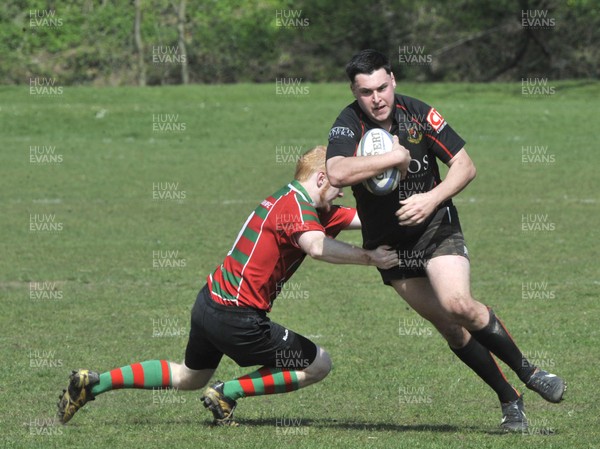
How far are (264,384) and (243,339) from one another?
0.39 m

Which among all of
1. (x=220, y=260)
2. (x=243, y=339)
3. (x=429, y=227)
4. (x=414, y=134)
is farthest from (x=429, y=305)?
(x=220, y=260)

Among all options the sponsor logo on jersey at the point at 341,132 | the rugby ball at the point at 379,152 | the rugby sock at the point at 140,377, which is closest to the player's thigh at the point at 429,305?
the rugby ball at the point at 379,152

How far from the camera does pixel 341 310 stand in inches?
446

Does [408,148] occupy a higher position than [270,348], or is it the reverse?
[408,148]

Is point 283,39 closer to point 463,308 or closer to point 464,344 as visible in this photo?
point 464,344

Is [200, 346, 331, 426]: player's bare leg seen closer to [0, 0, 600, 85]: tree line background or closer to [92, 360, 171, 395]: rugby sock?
[92, 360, 171, 395]: rugby sock

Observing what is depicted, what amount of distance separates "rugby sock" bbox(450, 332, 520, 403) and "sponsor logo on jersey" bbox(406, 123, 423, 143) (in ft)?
4.32

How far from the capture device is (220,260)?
560 inches

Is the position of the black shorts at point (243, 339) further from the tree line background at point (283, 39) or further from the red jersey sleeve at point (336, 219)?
the tree line background at point (283, 39)

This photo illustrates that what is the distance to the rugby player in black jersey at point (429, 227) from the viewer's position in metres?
6.77

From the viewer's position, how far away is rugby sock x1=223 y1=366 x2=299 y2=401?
6984 mm

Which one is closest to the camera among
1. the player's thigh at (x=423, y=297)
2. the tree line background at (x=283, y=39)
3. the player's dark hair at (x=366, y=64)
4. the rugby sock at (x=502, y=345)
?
the player's dark hair at (x=366, y=64)

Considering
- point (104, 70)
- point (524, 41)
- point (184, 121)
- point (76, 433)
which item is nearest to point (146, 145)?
point (184, 121)

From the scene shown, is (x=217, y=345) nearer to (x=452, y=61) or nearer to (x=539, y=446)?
(x=539, y=446)
